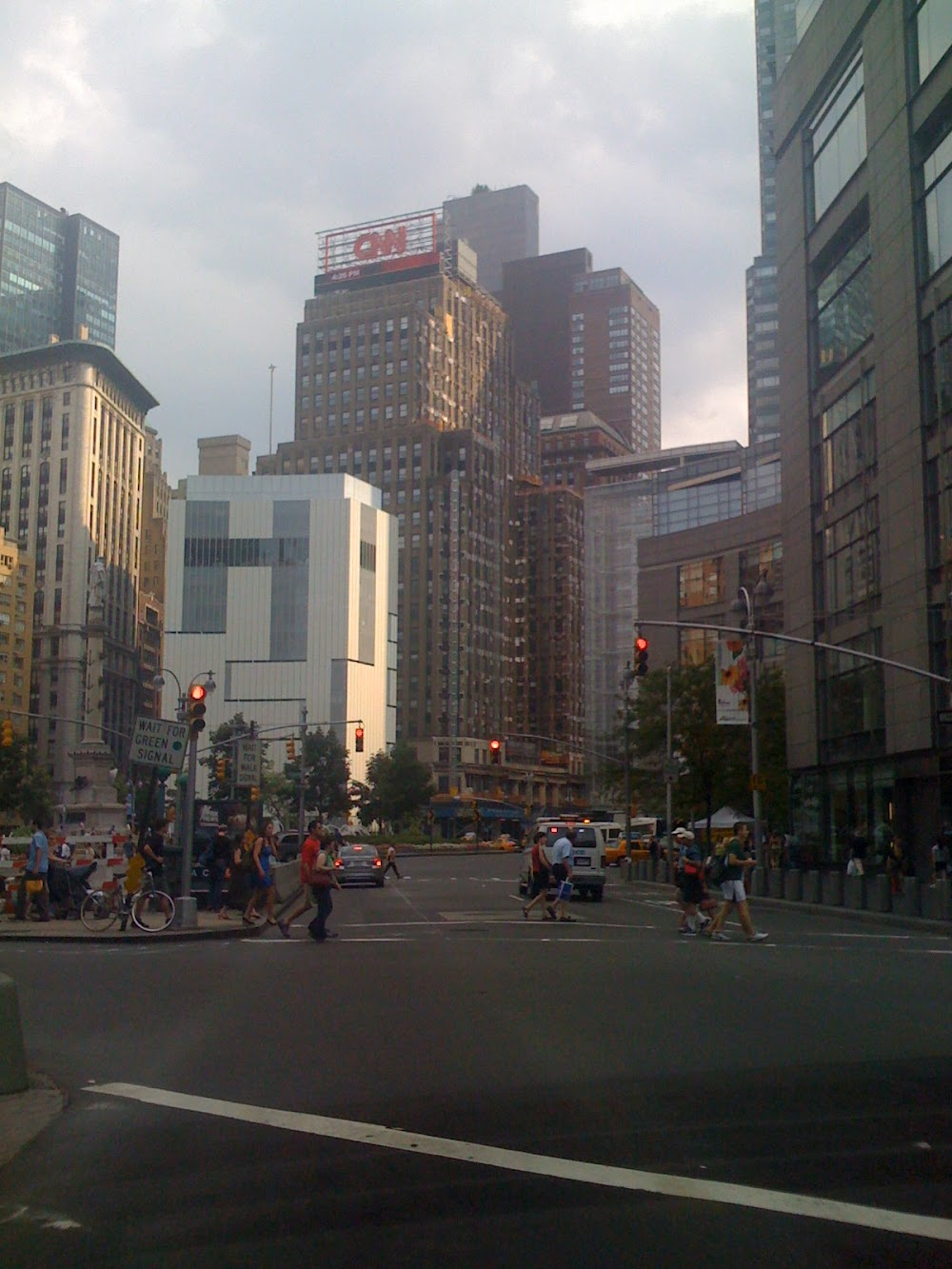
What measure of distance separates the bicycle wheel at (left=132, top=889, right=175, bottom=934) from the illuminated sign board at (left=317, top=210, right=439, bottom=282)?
145262mm

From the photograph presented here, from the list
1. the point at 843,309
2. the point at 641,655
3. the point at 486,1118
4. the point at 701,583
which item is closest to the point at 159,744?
the point at 641,655

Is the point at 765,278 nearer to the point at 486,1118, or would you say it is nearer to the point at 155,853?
the point at 155,853

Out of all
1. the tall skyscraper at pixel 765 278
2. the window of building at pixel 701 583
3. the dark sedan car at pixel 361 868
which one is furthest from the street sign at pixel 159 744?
the tall skyscraper at pixel 765 278

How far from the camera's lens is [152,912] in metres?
23.4

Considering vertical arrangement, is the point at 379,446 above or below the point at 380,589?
above

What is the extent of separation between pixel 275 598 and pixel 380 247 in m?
52.9

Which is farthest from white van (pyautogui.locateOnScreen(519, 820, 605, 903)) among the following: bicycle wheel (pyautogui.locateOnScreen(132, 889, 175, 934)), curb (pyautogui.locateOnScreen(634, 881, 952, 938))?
bicycle wheel (pyautogui.locateOnScreen(132, 889, 175, 934))

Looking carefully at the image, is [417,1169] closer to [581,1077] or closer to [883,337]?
[581,1077]

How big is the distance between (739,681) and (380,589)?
104m

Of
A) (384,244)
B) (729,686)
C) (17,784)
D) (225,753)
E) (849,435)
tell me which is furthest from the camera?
(384,244)

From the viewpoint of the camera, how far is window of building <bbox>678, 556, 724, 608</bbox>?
9244cm

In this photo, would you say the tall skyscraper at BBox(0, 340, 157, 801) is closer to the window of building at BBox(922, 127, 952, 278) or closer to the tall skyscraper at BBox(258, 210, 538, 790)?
the tall skyscraper at BBox(258, 210, 538, 790)

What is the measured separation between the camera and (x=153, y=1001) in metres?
13.7

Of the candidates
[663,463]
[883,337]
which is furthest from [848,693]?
[663,463]
